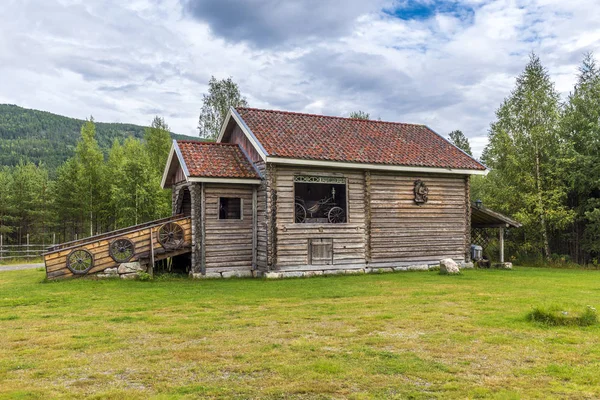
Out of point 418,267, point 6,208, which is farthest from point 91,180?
point 418,267

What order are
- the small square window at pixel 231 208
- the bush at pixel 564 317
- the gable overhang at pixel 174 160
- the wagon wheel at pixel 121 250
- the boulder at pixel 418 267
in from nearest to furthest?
the bush at pixel 564 317, the wagon wheel at pixel 121 250, the gable overhang at pixel 174 160, the small square window at pixel 231 208, the boulder at pixel 418 267

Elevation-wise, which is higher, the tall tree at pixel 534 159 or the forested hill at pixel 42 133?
the forested hill at pixel 42 133

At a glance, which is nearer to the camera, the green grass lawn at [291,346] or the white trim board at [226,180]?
the green grass lawn at [291,346]

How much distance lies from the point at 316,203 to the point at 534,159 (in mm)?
15320

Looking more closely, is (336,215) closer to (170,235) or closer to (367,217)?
(367,217)

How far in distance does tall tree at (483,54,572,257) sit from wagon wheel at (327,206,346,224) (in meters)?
12.1

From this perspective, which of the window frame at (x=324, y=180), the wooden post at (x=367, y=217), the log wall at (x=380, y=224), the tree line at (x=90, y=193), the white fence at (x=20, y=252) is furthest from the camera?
the tree line at (x=90, y=193)

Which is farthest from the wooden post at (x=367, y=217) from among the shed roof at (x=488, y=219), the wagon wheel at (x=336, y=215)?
the shed roof at (x=488, y=219)

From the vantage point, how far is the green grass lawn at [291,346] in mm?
5672

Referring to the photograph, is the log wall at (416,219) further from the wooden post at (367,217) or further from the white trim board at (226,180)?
the white trim board at (226,180)

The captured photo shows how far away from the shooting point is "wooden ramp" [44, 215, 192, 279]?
54.0 ft

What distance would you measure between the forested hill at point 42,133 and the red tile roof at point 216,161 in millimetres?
117580

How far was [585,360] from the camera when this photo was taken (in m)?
6.73

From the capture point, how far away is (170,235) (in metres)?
18.1
